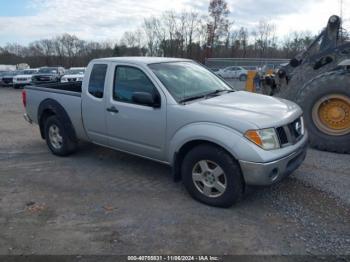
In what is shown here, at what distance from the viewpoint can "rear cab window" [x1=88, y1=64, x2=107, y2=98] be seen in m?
5.16

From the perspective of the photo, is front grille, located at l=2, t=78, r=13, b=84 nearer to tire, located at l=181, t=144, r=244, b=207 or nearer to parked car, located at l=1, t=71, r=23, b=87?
parked car, located at l=1, t=71, r=23, b=87

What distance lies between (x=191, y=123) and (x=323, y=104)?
3.35 m

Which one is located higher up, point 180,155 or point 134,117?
point 134,117

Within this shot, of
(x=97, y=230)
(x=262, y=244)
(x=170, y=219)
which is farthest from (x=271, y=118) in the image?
(x=97, y=230)

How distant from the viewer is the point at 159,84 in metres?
4.42

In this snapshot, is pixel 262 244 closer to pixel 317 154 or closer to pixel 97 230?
pixel 97 230

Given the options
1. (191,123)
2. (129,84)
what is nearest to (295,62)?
(129,84)

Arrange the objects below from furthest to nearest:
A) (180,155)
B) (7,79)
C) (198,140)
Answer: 1. (7,79)
2. (180,155)
3. (198,140)

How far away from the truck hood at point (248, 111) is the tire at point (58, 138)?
288 centimetres

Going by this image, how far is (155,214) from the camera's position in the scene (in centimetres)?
394

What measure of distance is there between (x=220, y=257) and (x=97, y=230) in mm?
1379

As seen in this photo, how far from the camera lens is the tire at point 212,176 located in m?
3.82

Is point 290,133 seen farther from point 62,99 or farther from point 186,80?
point 62,99

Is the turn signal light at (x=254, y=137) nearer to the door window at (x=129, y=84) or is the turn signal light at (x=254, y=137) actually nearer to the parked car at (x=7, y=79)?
the door window at (x=129, y=84)
